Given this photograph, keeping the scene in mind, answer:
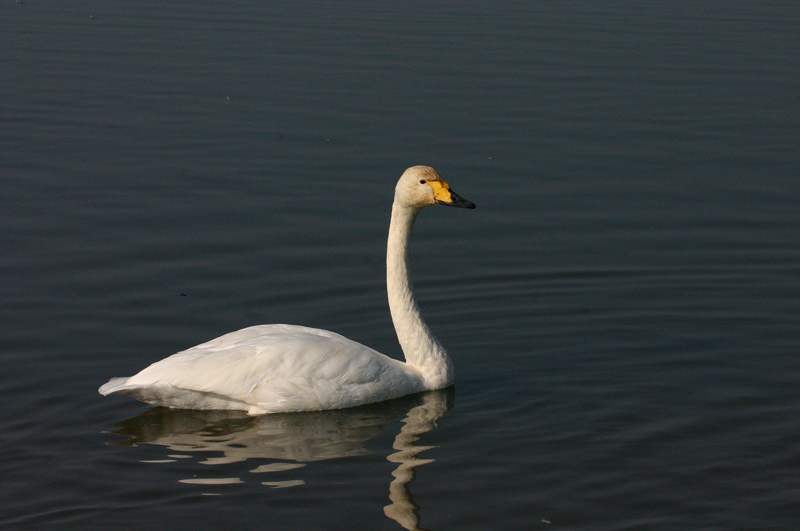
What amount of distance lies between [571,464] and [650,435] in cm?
75

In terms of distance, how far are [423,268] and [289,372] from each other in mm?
3251

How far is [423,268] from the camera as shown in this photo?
10922 millimetres

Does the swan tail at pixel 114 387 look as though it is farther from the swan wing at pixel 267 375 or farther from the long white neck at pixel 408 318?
the long white neck at pixel 408 318

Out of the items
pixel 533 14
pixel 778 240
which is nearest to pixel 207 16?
pixel 533 14

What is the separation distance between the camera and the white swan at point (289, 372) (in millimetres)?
7762

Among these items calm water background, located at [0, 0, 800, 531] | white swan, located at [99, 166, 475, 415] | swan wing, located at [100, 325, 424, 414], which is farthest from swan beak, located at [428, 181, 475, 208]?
calm water background, located at [0, 0, 800, 531]

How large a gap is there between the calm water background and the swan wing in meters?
0.17

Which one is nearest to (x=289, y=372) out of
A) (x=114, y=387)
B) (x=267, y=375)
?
(x=267, y=375)

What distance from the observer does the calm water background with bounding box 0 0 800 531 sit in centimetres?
677

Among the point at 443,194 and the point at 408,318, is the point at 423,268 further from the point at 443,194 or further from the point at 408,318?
the point at 443,194

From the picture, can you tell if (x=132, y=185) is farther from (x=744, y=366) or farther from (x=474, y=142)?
(x=744, y=366)

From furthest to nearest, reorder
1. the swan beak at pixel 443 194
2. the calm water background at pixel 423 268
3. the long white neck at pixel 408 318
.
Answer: the long white neck at pixel 408 318 → the swan beak at pixel 443 194 → the calm water background at pixel 423 268

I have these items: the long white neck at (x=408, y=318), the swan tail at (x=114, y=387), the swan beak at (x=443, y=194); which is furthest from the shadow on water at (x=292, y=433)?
the swan beak at (x=443, y=194)

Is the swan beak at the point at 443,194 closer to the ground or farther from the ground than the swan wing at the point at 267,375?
farther from the ground
